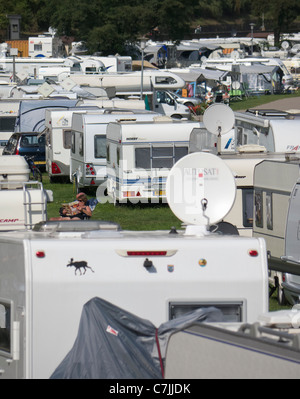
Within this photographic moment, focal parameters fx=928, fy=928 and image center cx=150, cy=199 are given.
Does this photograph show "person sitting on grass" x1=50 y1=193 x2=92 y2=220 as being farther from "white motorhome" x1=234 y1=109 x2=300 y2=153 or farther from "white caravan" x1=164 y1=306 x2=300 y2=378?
"white caravan" x1=164 y1=306 x2=300 y2=378

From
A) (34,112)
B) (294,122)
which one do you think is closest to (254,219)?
(294,122)

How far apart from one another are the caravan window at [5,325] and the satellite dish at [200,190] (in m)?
2.26

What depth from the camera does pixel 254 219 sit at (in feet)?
44.4

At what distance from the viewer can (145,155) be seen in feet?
65.1

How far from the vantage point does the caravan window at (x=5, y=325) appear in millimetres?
6445

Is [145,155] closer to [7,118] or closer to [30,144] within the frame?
→ [30,144]

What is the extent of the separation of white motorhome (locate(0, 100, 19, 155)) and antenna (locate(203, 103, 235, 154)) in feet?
47.1

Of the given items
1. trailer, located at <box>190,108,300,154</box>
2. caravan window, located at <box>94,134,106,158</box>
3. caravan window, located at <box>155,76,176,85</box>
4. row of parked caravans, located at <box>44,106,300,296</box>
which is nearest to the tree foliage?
caravan window, located at <box>155,76,176,85</box>

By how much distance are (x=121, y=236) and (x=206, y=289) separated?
766mm

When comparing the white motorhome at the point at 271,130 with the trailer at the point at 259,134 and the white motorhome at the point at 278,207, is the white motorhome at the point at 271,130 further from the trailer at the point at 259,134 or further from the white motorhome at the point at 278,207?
the white motorhome at the point at 278,207

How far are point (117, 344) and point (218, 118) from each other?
36.2 feet

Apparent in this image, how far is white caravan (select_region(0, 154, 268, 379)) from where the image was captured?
6.15 m

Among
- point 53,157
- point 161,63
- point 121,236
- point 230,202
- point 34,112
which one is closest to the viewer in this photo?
point 121,236
